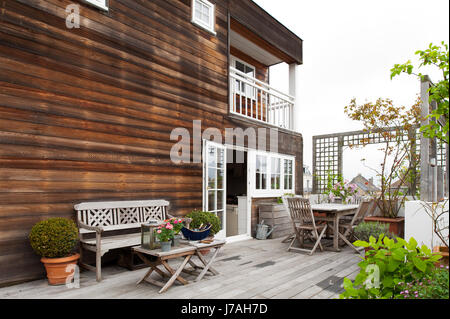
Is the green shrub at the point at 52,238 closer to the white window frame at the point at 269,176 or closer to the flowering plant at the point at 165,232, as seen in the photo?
the flowering plant at the point at 165,232

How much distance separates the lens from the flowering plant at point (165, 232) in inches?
129

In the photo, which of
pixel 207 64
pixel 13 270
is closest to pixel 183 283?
pixel 13 270

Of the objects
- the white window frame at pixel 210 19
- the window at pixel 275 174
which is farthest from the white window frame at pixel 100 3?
the window at pixel 275 174

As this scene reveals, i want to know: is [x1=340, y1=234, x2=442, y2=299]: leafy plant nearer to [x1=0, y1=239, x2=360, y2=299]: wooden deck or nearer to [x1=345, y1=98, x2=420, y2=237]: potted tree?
[x1=0, y1=239, x2=360, y2=299]: wooden deck

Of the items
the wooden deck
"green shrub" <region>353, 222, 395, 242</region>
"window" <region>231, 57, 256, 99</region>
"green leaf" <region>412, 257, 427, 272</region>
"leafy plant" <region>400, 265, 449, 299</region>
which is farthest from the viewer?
"window" <region>231, 57, 256, 99</region>

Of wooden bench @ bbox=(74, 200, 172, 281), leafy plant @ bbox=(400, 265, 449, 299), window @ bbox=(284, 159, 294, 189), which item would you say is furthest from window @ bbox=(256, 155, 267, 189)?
leafy plant @ bbox=(400, 265, 449, 299)

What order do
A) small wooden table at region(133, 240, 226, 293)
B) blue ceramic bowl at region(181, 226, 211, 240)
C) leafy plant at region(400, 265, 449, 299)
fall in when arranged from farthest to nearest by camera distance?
blue ceramic bowl at region(181, 226, 211, 240) → small wooden table at region(133, 240, 226, 293) → leafy plant at region(400, 265, 449, 299)

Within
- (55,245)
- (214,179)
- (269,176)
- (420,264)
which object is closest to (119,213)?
(55,245)

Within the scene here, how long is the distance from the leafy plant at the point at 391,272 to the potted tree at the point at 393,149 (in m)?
3.76

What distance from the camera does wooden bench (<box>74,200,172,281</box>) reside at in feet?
11.9

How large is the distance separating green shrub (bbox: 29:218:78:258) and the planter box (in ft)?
13.4

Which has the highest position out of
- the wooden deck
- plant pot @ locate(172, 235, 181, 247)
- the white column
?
the white column

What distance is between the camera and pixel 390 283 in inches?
67.1
